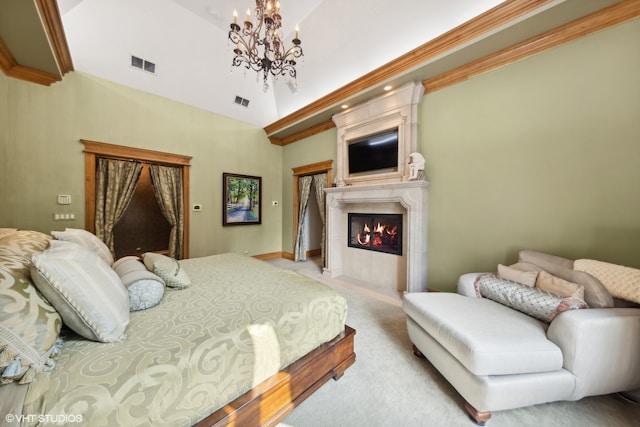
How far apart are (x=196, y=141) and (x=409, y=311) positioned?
4.29 m

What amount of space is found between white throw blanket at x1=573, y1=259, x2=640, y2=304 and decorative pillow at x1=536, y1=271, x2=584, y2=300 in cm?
24

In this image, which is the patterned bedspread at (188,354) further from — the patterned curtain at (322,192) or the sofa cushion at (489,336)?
the patterned curtain at (322,192)

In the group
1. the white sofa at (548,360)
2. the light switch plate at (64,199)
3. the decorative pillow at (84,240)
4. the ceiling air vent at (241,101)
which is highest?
the ceiling air vent at (241,101)

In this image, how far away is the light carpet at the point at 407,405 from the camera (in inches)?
50.2

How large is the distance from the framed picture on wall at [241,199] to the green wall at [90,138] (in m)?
0.13

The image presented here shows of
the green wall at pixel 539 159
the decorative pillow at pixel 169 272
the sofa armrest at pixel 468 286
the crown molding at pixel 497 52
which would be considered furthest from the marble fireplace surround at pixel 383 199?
the decorative pillow at pixel 169 272

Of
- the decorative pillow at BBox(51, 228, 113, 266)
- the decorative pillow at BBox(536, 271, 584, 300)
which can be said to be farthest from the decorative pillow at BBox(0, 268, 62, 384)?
the decorative pillow at BBox(536, 271, 584, 300)

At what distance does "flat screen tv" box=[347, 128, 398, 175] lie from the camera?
322 cm

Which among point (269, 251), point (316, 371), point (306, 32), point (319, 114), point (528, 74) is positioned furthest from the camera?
point (269, 251)

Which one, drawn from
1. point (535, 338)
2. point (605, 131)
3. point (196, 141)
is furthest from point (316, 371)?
point (196, 141)

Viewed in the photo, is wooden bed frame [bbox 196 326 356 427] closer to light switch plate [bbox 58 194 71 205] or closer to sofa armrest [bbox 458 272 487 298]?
sofa armrest [bbox 458 272 487 298]

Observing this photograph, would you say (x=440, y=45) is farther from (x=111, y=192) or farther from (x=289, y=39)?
(x=111, y=192)

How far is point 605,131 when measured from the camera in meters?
1.90

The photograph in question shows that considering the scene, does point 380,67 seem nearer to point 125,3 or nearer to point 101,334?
point 125,3
